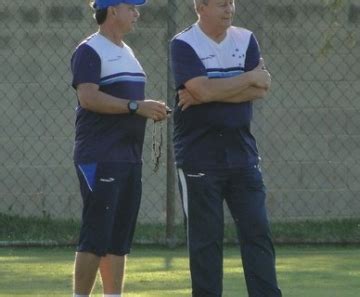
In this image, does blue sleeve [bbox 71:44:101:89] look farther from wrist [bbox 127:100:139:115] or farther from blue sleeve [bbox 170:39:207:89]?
blue sleeve [bbox 170:39:207:89]

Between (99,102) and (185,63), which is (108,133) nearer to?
(99,102)

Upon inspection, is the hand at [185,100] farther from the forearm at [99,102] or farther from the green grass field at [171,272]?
the green grass field at [171,272]

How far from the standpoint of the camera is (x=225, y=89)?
6.12m

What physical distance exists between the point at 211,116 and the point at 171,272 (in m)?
2.44

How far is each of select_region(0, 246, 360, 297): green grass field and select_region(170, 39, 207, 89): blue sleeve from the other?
171cm

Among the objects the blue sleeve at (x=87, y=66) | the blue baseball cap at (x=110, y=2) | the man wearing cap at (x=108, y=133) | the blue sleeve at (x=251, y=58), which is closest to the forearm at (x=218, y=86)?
the blue sleeve at (x=251, y=58)

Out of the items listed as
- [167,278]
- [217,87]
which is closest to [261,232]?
[217,87]

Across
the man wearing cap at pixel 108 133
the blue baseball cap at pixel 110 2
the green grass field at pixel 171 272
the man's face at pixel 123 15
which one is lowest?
the green grass field at pixel 171 272

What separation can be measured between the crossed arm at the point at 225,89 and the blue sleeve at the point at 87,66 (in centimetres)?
45

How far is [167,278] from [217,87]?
2.32m

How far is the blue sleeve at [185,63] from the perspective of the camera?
Answer: 6.20m

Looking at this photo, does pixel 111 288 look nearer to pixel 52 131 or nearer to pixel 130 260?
pixel 130 260

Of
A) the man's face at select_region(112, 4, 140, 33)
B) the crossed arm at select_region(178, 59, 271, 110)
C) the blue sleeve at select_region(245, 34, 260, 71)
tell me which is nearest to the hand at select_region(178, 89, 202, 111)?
the crossed arm at select_region(178, 59, 271, 110)

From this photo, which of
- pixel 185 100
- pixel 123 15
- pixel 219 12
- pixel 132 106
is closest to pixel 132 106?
pixel 132 106
